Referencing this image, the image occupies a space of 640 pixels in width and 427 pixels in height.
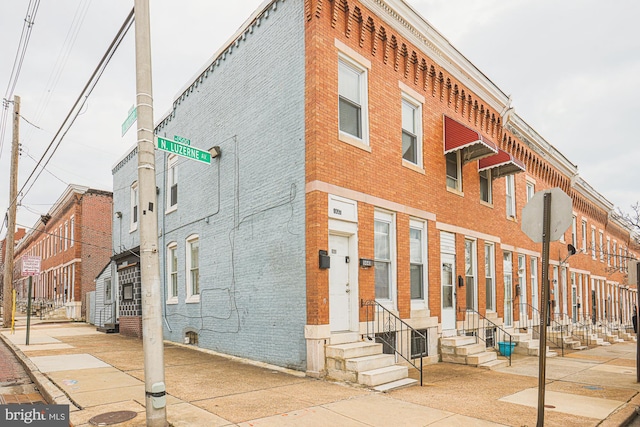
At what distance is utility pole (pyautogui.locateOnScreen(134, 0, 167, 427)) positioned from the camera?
5.90m

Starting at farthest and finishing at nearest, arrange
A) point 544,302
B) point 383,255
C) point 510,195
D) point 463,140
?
point 510,195, point 463,140, point 383,255, point 544,302

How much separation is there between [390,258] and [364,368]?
3.35m

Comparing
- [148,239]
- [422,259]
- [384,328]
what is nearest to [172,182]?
[422,259]

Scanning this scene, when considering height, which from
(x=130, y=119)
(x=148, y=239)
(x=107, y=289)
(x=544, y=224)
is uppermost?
(x=130, y=119)

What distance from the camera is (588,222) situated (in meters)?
29.7

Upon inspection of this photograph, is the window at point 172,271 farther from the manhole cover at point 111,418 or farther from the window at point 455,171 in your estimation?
the manhole cover at point 111,418

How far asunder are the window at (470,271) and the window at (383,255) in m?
4.38

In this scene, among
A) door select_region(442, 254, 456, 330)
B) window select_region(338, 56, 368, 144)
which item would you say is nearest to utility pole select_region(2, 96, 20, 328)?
window select_region(338, 56, 368, 144)

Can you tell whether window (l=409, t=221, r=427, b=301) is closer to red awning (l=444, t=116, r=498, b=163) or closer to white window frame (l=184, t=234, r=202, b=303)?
red awning (l=444, t=116, r=498, b=163)

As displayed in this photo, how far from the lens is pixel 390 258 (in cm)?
1177

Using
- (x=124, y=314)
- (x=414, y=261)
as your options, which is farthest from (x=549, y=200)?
(x=124, y=314)

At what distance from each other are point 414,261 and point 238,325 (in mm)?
4701

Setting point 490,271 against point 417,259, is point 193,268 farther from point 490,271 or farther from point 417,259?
point 490,271

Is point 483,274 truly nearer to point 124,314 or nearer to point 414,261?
point 414,261
